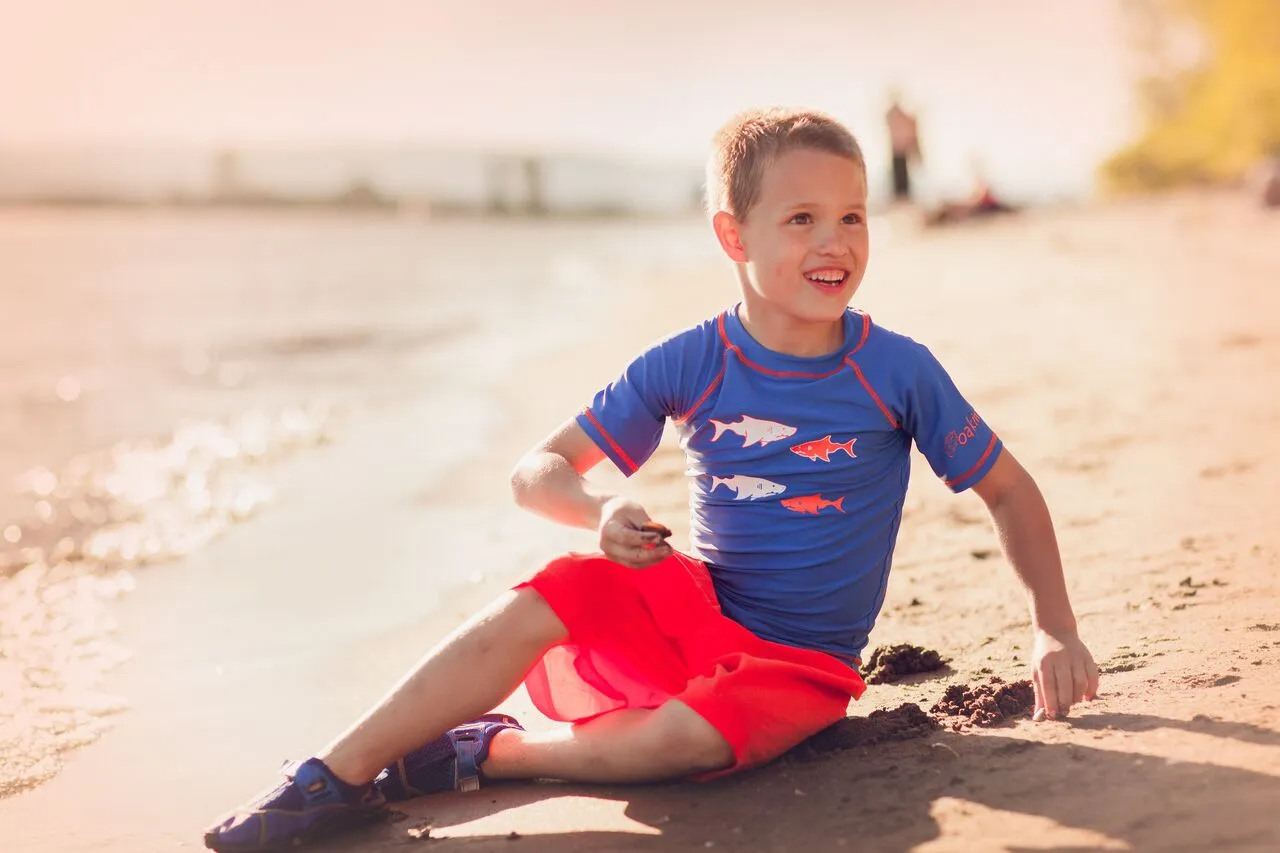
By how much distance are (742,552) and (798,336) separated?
17.1 inches

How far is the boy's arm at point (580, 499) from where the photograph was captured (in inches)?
87.1

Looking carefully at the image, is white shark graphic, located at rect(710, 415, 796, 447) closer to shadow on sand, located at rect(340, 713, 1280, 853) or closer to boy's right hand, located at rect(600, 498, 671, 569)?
boy's right hand, located at rect(600, 498, 671, 569)

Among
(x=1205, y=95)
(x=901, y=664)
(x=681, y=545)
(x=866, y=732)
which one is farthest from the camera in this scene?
(x=1205, y=95)

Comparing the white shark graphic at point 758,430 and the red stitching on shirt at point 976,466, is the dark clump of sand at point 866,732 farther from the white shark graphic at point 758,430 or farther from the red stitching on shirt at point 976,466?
the white shark graphic at point 758,430

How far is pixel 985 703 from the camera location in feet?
8.25

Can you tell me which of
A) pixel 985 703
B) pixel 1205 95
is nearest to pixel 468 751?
pixel 985 703

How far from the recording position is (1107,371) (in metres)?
6.28

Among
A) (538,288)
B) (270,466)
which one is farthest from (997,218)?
(270,466)

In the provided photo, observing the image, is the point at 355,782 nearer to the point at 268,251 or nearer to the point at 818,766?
the point at 818,766

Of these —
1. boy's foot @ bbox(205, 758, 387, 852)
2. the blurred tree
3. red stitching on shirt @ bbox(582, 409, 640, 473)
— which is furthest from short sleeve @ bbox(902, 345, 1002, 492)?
the blurred tree

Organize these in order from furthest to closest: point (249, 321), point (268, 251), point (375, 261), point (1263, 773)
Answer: point (268, 251) < point (375, 261) < point (249, 321) < point (1263, 773)

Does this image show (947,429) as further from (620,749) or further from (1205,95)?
(1205,95)

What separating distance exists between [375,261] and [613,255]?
5711mm

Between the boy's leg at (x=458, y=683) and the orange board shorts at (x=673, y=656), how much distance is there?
0.06m
